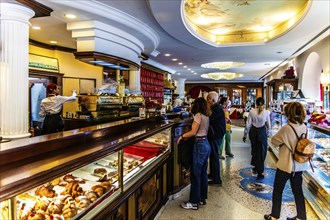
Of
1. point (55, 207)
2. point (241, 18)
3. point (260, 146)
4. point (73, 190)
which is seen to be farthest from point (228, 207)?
point (241, 18)

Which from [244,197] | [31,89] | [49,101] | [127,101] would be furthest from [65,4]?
[244,197]

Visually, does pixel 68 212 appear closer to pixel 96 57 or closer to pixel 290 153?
pixel 290 153

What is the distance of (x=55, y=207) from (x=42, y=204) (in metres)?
0.09

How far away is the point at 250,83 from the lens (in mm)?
20109

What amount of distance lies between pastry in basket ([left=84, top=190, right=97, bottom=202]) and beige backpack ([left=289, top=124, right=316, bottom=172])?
2227 mm

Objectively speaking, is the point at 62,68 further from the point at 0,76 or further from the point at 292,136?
the point at 292,136

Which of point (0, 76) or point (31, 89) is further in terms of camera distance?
point (31, 89)

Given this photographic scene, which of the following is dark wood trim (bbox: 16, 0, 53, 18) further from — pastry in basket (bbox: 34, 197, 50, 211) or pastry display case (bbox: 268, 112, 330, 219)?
pastry display case (bbox: 268, 112, 330, 219)

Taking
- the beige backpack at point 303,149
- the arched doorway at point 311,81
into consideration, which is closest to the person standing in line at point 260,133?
the beige backpack at point 303,149

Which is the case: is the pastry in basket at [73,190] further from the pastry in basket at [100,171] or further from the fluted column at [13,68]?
the fluted column at [13,68]

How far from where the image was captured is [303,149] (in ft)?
8.75


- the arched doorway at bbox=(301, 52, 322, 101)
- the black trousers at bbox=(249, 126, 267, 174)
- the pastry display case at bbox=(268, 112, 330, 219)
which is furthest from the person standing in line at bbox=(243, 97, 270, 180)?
the arched doorway at bbox=(301, 52, 322, 101)

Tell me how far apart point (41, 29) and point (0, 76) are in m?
2.10

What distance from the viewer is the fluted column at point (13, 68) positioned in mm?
3303
